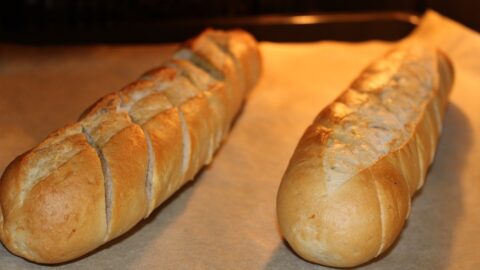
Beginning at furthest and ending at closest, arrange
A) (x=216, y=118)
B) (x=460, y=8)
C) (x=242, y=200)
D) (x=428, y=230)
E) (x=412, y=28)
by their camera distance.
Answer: (x=412, y=28) → (x=460, y=8) → (x=216, y=118) → (x=242, y=200) → (x=428, y=230)

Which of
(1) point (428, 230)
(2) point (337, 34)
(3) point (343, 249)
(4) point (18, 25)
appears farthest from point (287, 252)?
(4) point (18, 25)

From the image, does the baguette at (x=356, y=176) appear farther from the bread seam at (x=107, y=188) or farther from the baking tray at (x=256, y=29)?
the baking tray at (x=256, y=29)

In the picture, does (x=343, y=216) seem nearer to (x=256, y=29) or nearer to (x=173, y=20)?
(x=256, y=29)

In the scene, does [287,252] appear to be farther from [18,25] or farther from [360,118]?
[18,25]

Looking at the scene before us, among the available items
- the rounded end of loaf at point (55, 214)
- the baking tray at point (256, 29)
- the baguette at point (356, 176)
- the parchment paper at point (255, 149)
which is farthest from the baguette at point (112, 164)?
the baking tray at point (256, 29)

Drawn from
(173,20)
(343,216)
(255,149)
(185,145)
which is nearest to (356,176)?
(343,216)

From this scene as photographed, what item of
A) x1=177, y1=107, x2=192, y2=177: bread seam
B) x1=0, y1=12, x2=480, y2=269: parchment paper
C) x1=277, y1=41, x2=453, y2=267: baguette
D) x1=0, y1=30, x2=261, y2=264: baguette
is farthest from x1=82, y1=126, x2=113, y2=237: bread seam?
x1=277, y1=41, x2=453, y2=267: baguette
